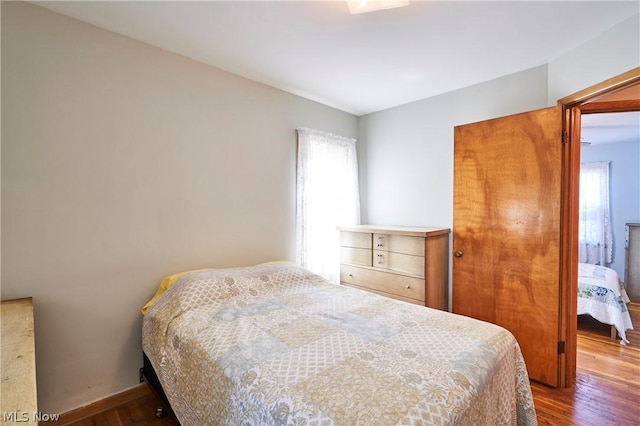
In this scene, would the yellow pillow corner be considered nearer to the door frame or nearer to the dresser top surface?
the dresser top surface

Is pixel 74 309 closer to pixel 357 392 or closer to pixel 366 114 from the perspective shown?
pixel 357 392

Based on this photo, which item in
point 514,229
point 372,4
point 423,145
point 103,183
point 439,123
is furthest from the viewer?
point 423,145

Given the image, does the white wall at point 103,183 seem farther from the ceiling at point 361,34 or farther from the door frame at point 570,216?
the door frame at point 570,216

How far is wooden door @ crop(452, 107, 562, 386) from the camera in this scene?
2.17 metres

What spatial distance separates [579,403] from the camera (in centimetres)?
198

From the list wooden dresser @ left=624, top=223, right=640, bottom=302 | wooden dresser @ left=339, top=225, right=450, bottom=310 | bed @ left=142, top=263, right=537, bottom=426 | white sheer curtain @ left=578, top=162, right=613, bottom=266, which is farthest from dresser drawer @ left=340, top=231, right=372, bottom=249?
wooden dresser @ left=624, top=223, right=640, bottom=302

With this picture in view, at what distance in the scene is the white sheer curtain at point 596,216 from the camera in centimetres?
459

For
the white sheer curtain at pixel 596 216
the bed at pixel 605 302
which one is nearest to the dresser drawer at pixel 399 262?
the bed at pixel 605 302

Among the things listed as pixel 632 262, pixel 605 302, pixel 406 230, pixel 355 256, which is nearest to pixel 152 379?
pixel 355 256

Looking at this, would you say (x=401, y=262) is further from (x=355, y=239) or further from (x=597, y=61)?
(x=597, y=61)

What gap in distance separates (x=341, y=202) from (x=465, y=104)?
1.59m

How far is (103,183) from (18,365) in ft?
3.93

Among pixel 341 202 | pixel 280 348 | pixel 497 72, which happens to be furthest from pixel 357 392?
pixel 497 72

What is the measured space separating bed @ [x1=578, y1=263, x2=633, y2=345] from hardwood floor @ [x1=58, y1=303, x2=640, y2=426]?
15.6 inches
